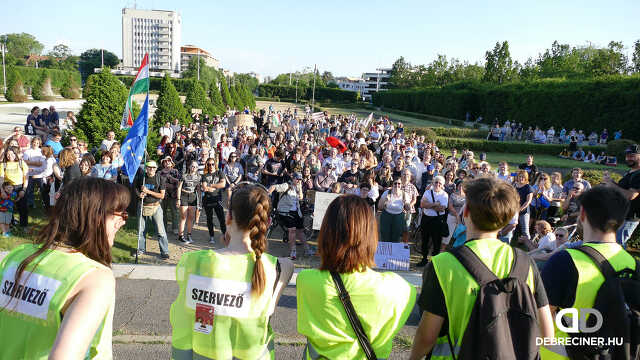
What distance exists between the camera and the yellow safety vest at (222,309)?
2459 mm

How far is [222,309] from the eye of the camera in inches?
96.7

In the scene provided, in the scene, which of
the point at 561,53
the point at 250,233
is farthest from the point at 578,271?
the point at 561,53

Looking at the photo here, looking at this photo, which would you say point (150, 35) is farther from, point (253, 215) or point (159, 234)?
point (253, 215)

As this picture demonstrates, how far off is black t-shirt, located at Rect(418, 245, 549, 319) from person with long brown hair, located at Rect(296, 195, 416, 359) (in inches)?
4.4

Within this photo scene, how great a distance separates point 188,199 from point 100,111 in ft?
18.5

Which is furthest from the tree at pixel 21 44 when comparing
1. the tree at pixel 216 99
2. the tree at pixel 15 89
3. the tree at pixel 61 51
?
the tree at pixel 216 99

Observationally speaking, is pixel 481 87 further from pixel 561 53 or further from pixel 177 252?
pixel 177 252

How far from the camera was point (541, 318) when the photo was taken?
240 centimetres

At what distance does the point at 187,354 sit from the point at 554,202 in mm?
9633

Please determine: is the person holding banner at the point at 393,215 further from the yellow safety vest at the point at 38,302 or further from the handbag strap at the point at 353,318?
the yellow safety vest at the point at 38,302

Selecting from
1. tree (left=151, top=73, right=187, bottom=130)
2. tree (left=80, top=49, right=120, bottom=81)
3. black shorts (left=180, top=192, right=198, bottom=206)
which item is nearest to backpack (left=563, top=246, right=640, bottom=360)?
black shorts (left=180, top=192, right=198, bottom=206)

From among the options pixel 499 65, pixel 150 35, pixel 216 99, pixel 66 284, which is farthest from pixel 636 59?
pixel 150 35

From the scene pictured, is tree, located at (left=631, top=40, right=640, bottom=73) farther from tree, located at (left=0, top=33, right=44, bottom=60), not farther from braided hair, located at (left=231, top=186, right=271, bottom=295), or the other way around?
tree, located at (left=0, top=33, right=44, bottom=60)

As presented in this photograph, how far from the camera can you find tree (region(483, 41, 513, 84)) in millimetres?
68438
